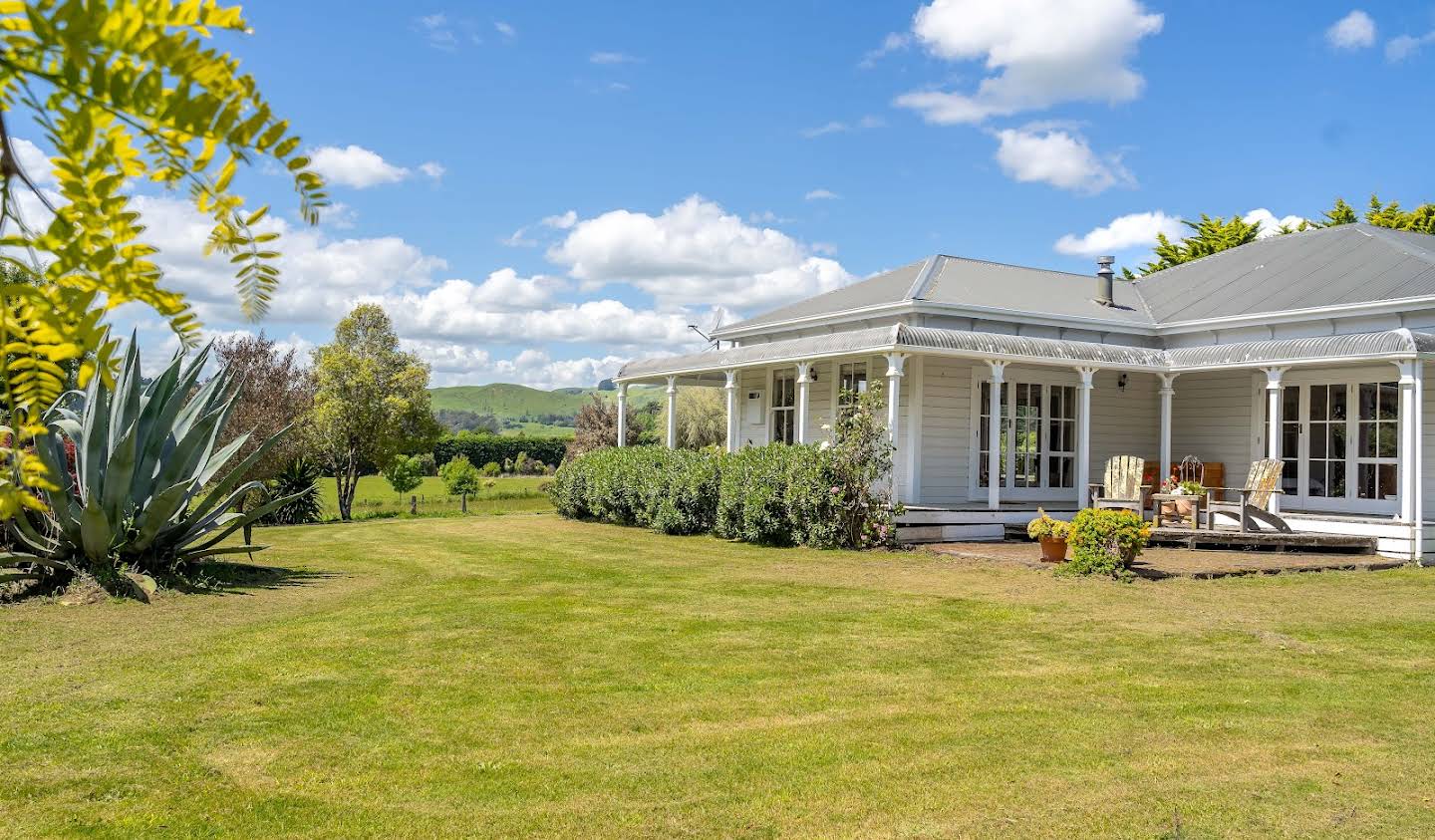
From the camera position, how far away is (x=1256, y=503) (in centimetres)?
1566

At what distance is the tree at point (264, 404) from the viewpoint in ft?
81.4

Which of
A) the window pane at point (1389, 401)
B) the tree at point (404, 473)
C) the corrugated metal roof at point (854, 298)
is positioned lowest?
the tree at point (404, 473)

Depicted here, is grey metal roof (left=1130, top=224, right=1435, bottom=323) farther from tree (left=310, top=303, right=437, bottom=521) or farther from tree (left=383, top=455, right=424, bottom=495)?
tree (left=383, top=455, right=424, bottom=495)

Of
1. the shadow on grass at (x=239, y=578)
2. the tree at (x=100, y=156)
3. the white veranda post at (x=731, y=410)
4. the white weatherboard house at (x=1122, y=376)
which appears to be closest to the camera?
the tree at (x=100, y=156)

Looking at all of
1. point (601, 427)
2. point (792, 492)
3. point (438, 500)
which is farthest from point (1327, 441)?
point (601, 427)

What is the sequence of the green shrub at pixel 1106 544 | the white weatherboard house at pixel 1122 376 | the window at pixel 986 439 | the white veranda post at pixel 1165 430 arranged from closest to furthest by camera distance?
the green shrub at pixel 1106 544
the white weatherboard house at pixel 1122 376
the white veranda post at pixel 1165 430
the window at pixel 986 439

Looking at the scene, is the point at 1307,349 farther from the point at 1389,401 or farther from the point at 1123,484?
the point at 1123,484

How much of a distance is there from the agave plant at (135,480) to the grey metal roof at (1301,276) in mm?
16122

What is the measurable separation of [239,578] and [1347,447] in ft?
51.1

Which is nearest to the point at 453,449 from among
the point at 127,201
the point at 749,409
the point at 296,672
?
the point at 749,409

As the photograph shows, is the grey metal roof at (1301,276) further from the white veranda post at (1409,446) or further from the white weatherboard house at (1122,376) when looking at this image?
the white veranda post at (1409,446)

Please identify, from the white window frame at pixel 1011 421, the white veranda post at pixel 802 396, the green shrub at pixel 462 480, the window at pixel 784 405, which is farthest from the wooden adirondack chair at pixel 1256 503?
the green shrub at pixel 462 480

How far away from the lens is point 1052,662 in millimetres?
7543

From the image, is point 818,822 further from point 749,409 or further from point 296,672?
point 749,409
